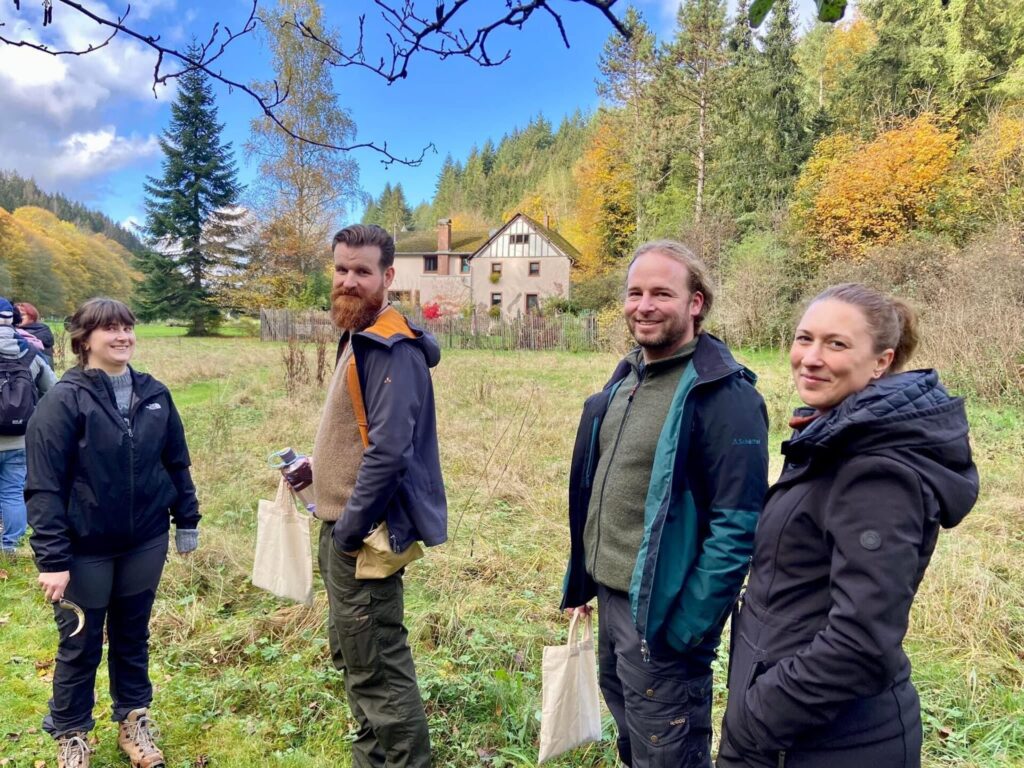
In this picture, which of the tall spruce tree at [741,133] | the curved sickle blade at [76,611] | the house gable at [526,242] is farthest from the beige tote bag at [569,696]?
the house gable at [526,242]

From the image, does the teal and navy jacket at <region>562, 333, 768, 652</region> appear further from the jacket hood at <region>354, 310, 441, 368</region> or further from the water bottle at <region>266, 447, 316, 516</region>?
the water bottle at <region>266, 447, 316, 516</region>

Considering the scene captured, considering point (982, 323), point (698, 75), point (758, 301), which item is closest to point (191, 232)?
point (698, 75)

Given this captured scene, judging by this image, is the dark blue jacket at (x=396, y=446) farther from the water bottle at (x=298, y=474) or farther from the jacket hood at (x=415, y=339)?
the water bottle at (x=298, y=474)

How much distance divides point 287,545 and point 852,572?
2.36 m

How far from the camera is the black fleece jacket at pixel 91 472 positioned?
7.96 feet

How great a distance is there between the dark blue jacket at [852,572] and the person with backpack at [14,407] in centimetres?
529

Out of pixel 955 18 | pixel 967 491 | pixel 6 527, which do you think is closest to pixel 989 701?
pixel 967 491

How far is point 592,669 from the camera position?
2.29 m

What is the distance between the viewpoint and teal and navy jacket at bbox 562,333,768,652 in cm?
176

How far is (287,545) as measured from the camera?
9.18 feet

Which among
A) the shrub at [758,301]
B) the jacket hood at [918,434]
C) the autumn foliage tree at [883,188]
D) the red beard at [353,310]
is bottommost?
the jacket hood at [918,434]

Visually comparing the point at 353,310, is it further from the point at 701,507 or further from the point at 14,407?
the point at 14,407

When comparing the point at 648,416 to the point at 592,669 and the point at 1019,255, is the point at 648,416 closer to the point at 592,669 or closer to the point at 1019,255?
the point at 592,669

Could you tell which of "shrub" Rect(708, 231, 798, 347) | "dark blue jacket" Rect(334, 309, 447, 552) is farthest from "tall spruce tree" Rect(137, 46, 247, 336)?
"dark blue jacket" Rect(334, 309, 447, 552)
